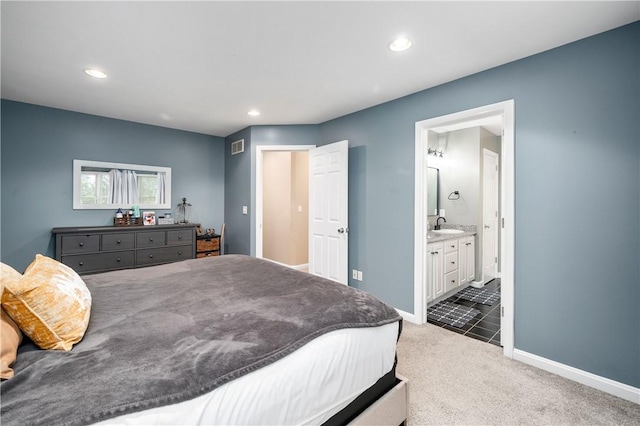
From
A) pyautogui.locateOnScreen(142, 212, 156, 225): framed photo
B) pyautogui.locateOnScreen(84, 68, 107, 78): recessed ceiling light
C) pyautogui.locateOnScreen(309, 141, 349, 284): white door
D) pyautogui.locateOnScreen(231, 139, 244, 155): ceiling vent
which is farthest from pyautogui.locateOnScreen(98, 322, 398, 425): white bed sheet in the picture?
pyautogui.locateOnScreen(142, 212, 156, 225): framed photo

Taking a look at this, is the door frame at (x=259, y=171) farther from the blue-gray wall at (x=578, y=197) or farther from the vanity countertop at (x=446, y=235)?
the blue-gray wall at (x=578, y=197)

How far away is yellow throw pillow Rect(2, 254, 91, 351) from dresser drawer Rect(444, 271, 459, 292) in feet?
12.2

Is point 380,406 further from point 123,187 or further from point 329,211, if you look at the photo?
point 123,187

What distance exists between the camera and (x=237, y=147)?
4.70 metres

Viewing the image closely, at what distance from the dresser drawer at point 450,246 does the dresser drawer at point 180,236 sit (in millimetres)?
3634

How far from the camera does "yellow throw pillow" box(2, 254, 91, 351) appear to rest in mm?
1004

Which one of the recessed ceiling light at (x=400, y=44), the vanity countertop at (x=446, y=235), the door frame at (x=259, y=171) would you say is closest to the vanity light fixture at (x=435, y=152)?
the vanity countertop at (x=446, y=235)

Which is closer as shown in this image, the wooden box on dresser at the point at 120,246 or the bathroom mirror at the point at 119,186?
the wooden box on dresser at the point at 120,246

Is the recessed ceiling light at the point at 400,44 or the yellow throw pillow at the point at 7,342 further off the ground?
the recessed ceiling light at the point at 400,44

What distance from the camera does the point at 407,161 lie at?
3145 millimetres

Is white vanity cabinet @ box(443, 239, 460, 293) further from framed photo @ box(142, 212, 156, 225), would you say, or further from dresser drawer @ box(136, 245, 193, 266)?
framed photo @ box(142, 212, 156, 225)

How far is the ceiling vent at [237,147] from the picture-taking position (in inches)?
181

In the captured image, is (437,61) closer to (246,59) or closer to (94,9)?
(246,59)

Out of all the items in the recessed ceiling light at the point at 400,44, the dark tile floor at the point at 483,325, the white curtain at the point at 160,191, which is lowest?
the dark tile floor at the point at 483,325
